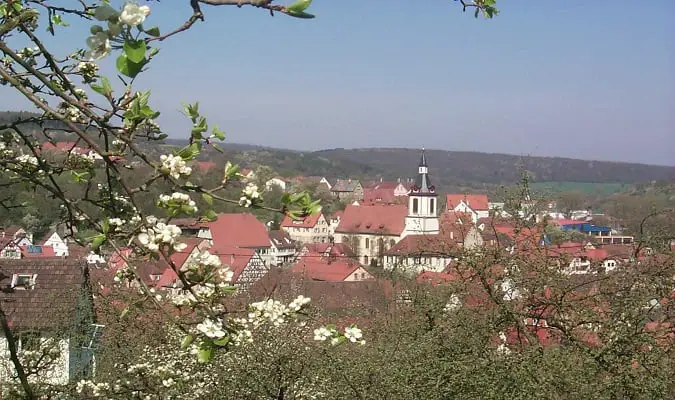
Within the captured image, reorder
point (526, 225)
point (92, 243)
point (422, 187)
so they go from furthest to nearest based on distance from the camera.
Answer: point (422, 187), point (526, 225), point (92, 243)

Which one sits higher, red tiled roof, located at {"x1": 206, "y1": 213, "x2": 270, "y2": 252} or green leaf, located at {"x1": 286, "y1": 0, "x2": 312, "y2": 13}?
green leaf, located at {"x1": 286, "y1": 0, "x2": 312, "y2": 13}

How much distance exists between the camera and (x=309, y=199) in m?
1.49

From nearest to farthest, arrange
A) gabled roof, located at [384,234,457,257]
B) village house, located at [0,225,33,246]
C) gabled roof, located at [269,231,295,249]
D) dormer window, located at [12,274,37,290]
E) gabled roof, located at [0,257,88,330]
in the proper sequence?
1. village house, located at [0,225,33,246]
2. gabled roof, located at [0,257,88,330]
3. dormer window, located at [12,274,37,290]
4. gabled roof, located at [384,234,457,257]
5. gabled roof, located at [269,231,295,249]

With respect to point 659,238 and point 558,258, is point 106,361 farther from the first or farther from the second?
point 659,238

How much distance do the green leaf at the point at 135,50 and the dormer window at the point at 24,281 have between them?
8892 millimetres

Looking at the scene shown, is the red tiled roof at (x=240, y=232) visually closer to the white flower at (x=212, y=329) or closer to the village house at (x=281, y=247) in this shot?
the village house at (x=281, y=247)

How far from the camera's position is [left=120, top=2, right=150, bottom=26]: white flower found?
1.15 metres

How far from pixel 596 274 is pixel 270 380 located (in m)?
4.88

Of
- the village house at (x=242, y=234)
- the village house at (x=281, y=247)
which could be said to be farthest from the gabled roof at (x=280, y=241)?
the village house at (x=242, y=234)

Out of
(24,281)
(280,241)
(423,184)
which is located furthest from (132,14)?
(423,184)

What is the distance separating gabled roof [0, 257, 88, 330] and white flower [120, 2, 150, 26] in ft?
23.4

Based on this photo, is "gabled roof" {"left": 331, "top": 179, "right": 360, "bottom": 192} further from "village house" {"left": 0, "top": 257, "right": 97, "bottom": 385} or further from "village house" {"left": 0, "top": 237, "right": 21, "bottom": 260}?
"village house" {"left": 0, "top": 237, "right": 21, "bottom": 260}

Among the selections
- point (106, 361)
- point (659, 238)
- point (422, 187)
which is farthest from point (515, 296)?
point (422, 187)

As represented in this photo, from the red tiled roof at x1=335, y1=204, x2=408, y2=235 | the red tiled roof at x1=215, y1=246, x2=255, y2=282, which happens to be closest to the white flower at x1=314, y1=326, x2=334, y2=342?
the red tiled roof at x1=215, y1=246, x2=255, y2=282
